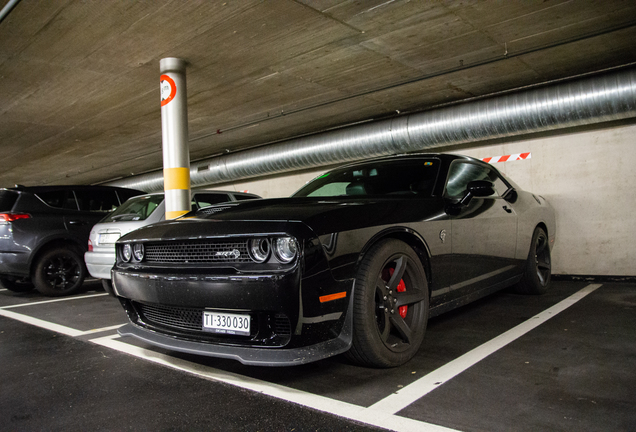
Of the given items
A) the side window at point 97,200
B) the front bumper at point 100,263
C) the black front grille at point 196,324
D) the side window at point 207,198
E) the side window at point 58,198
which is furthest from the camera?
the side window at point 97,200

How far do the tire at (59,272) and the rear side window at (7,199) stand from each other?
Result: 77 cm

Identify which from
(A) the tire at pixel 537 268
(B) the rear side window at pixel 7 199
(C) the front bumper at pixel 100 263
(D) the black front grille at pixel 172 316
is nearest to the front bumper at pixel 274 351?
(D) the black front grille at pixel 172 316

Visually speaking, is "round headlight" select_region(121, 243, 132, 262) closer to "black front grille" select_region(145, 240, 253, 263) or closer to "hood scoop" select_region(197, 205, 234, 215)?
"black front grille" select_region(145, 240, 253, 263)

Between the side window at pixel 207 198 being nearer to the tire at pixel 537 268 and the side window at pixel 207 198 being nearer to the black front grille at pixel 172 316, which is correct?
the black front grille at pixel 172 316

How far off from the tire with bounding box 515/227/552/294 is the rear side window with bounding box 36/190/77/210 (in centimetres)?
602

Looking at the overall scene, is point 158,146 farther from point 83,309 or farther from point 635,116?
point 635,116

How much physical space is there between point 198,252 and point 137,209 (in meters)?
3.63

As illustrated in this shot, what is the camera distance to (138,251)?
3.00m

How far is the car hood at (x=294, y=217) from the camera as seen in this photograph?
238 centimetres

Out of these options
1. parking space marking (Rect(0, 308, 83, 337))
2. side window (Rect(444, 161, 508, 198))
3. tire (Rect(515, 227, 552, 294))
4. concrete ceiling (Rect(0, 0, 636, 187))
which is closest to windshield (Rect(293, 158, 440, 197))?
side window (Rect(444, 161, 508, 198))

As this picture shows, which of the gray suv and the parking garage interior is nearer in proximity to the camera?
the parking garage interior

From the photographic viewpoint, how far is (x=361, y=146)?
27.2 feet

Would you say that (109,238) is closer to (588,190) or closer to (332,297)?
(332,297)

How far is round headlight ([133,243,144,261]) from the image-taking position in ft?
9.74
